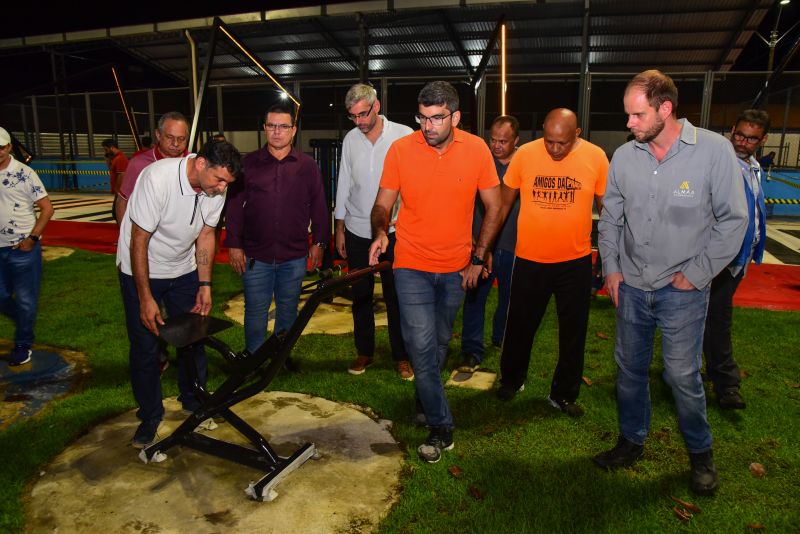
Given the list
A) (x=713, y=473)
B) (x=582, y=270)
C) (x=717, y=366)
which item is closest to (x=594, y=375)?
(x=717, y=366)

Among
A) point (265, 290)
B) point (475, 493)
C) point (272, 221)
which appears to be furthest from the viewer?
point (265, 290)

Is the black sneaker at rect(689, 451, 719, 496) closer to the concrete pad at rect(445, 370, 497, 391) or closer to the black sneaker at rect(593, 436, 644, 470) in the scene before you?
the black sneaker at rect(593, 436, 644, 470)

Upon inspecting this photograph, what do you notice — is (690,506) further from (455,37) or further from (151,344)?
(455,37)

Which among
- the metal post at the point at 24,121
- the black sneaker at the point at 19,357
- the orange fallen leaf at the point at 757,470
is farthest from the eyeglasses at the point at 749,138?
the metal post at the point at 24,121

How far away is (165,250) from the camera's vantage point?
135 inches

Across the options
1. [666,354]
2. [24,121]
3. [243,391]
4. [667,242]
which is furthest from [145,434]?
[24,121]

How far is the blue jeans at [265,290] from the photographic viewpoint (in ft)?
14.1

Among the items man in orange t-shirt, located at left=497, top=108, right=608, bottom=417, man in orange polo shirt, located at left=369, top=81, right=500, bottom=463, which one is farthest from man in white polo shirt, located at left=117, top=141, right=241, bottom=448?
man in orange t-shirt, located at left=497, top=108, right=608, bottom=417

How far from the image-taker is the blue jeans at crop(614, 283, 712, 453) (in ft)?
9.84

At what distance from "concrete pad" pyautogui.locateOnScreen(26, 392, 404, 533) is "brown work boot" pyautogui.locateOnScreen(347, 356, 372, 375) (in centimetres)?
85

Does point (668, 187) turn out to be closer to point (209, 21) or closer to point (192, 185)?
point (192, 185)

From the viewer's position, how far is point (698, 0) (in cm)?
1493

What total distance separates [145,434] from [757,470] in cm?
362

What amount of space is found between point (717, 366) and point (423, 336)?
2317mm
